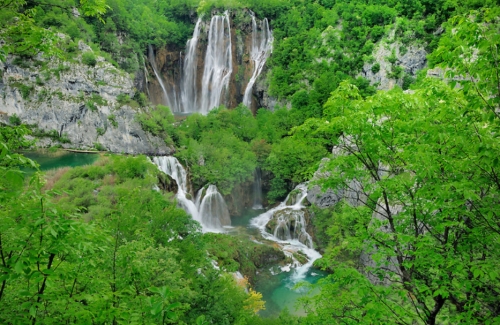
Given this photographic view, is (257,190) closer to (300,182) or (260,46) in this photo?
(300,182)

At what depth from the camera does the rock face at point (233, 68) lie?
42.0m

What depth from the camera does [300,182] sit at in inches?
1049

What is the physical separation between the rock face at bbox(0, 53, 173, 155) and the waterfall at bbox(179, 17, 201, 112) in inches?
470

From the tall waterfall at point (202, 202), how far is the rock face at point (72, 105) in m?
7.69

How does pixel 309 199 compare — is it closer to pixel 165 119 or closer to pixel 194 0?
pixel 165 119

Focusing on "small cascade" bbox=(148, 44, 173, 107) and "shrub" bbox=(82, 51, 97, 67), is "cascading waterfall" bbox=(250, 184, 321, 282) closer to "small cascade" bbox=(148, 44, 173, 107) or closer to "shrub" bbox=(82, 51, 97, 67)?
"shrub" bbox=(82, 51, 97, 67)

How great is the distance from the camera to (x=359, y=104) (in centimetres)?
563

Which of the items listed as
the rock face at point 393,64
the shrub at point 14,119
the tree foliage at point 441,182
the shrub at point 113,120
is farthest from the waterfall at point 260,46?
the tree foliage at point 441,182

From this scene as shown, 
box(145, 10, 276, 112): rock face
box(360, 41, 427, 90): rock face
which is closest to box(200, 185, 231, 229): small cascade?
box(145, 10, 276, 112): rock face

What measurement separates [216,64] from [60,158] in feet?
75.2

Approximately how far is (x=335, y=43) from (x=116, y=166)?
30020 mm

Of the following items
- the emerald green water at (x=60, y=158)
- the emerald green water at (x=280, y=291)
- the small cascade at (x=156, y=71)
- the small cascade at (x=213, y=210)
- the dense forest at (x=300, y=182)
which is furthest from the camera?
the small cascade at (x=156, y=71)

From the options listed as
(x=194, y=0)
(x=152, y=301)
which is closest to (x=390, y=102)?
(x=152, y=301)

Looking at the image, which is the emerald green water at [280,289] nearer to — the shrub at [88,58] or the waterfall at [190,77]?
the shrub at [88,58]
